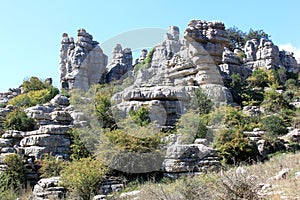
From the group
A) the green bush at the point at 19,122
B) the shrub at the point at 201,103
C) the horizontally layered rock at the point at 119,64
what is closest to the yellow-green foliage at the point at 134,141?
the green bush at the point at 19,122

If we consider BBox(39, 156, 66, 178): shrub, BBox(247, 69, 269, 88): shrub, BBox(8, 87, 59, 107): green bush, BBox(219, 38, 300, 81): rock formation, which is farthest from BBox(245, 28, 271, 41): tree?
BBox(39, 156, 66, 178): shrub

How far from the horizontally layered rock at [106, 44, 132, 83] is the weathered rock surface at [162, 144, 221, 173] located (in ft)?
54.2

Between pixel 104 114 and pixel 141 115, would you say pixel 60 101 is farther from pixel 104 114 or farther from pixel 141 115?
pixel 141 115

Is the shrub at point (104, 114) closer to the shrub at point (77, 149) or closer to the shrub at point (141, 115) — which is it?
the shrub at point (141, 115)

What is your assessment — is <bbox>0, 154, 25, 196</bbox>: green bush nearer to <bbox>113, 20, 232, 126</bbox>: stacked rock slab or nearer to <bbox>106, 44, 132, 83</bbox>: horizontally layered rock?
<bbox>113, 20, 232, 126</bbox>: stacked rock slab

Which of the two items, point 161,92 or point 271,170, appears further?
point 161,92

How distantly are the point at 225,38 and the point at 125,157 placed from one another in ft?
39.5

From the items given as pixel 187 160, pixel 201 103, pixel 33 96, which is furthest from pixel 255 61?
pixel 187 160

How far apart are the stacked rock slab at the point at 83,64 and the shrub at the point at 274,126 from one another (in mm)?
14432

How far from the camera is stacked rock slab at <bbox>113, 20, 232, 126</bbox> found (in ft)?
49.6

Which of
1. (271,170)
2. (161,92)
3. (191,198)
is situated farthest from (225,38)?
(191,198)

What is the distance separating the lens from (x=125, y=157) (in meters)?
8.83

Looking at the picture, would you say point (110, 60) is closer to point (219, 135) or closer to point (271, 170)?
point (219, 135)

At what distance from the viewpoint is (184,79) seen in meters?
18.3
